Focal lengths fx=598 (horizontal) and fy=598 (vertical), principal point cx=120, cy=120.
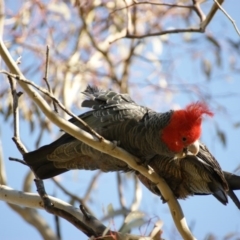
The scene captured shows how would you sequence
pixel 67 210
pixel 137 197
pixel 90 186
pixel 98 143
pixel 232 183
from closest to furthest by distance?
pixel 98 143
pixel 67 210
pixel 232 183
pixel 137 197
pixel 90 186

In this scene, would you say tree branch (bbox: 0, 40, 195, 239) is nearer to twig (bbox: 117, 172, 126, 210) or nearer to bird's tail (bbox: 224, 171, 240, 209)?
bird's tail (bbox: 224, 171, 240, 209)

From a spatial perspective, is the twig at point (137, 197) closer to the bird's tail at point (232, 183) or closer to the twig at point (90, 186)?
the twig at point (90, 186)

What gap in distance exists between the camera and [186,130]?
2.93m

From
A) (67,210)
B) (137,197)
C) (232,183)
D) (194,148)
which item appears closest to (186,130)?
(194,148)

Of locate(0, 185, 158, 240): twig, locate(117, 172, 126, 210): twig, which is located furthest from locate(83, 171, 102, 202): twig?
locate(0, 185, 158, 240): twig

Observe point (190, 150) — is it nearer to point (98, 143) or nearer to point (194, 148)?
point (194, 148)

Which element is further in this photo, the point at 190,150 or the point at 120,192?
the point at 120,192

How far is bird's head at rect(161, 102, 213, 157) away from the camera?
2932mm

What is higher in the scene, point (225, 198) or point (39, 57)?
point (39, 57)

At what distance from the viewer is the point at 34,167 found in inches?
130

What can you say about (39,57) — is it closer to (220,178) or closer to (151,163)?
(151,163)

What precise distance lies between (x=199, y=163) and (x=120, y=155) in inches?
22.2

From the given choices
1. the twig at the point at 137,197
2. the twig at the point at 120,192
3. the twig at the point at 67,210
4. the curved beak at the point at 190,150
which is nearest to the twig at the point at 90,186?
the twig at the point at 120,192

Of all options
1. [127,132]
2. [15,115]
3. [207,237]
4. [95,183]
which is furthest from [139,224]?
[95,183]
